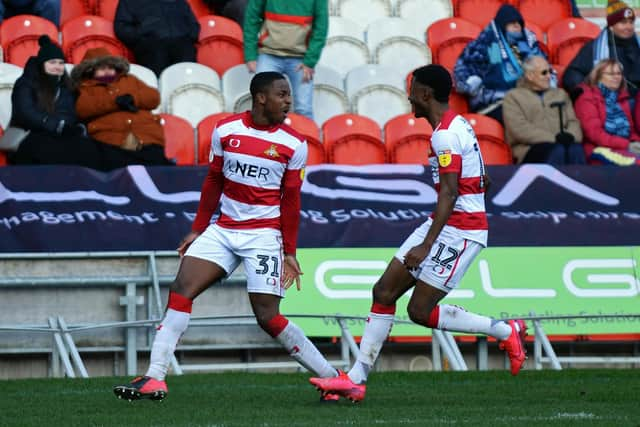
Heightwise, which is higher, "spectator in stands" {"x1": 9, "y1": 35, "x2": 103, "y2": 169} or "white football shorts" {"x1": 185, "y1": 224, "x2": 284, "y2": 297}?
"spectator in stands" {"x1": 9, "y1": 35, "x2": 103, "y2": 169}

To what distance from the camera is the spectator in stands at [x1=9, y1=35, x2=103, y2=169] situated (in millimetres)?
12094

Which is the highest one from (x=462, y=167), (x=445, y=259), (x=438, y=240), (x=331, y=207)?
(x=331, y=207)

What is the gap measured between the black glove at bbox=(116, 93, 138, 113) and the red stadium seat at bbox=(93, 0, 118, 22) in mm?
2626

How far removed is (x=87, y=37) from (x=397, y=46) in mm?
3513

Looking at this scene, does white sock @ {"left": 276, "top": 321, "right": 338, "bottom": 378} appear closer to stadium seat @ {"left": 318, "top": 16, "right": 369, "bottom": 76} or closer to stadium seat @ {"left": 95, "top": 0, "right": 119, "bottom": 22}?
stadium seat @ {"left": 318, "top": 16, "right": 369, "bottom": 76}

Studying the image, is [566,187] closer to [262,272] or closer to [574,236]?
[574,236]

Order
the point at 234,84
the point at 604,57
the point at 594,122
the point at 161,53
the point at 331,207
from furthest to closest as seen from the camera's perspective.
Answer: the point at 604,57
the point at 161,53
the point at 234,84
the point at 594,122
the point at 331,207

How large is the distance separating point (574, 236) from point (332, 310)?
229 cm

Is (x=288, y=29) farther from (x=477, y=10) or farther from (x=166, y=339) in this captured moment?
(x=166, y=339)

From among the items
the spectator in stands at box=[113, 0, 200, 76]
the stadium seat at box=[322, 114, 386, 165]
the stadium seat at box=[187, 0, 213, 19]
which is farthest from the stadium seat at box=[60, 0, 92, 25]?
the stadium seat at box=[322, 114, 386, 165]

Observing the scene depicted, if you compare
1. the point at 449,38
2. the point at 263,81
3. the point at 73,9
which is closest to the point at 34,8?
the point at 73,9

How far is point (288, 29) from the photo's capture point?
1369 centimetres

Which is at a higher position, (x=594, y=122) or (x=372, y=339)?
(x=594, y=122)

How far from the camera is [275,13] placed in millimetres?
13750
